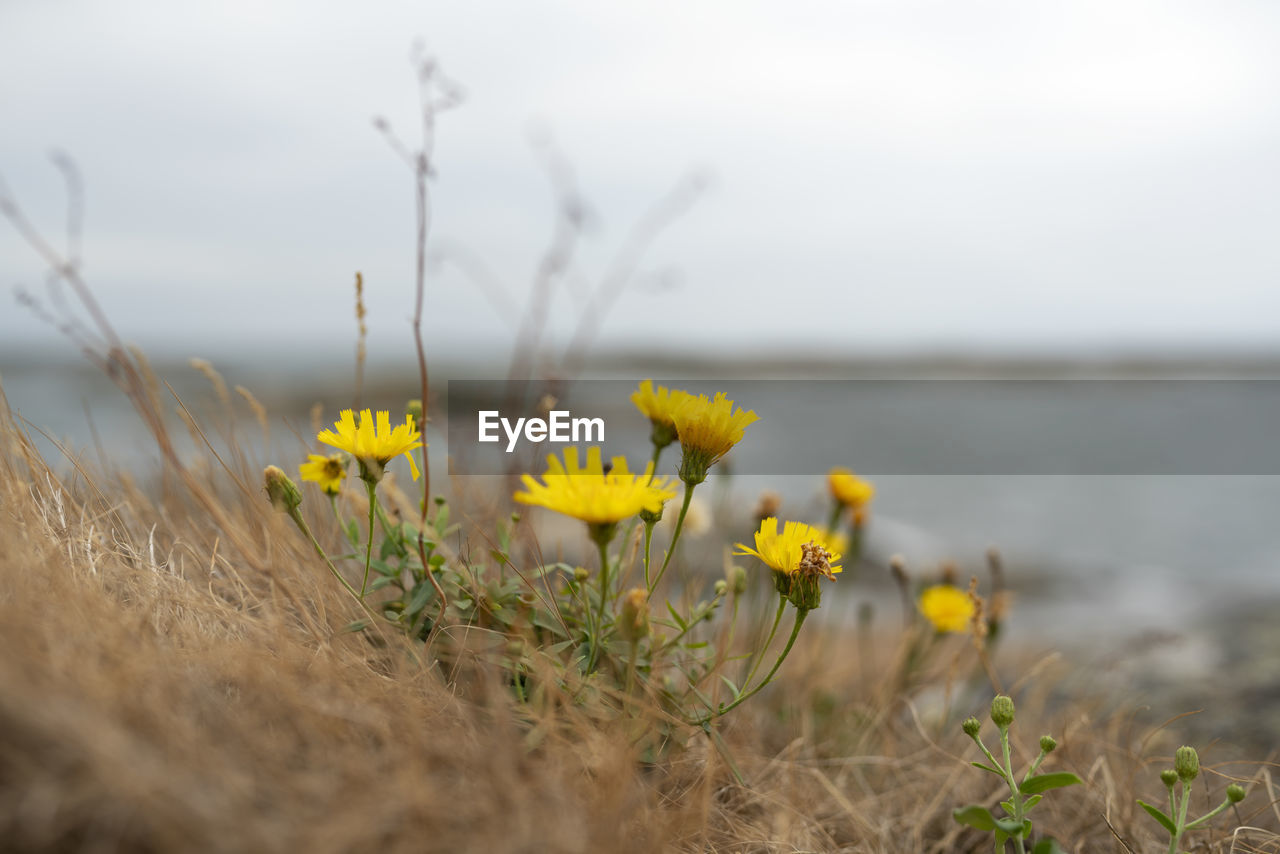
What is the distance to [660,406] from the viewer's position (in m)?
1.57

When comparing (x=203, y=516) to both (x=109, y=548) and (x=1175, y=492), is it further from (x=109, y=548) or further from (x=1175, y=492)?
(x=1175, y=492)

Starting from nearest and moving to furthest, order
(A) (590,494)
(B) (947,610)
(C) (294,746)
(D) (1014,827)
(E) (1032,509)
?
(C) (294,746), (A) (590,494), (D) (1014,827), (B) (947,610), (E) (1032,509)

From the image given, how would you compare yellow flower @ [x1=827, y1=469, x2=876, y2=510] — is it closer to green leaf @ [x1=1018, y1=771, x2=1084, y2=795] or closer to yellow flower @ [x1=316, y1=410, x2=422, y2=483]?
green leaf @ [x1=1018, y1=771, x2=1084, y2=795]

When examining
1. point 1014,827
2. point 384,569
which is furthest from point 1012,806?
point 384,569

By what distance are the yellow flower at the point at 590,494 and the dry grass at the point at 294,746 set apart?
30 centimetres

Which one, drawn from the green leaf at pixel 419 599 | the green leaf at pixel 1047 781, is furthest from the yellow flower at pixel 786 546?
the green leaf at pixel 419 599

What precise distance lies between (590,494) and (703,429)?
1.07 ft

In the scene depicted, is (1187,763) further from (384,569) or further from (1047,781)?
(384,569)

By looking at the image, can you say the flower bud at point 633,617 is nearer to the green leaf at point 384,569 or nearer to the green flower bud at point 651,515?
the green flower bud at point 651,515

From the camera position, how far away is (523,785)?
115 centimetres

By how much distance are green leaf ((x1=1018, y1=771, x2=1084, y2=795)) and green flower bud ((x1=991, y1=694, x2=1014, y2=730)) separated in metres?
0.10

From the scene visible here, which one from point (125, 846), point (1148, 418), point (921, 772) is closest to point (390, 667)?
point (125, 846)

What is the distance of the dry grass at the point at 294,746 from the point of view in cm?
93

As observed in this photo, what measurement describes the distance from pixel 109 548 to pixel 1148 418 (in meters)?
26.8
